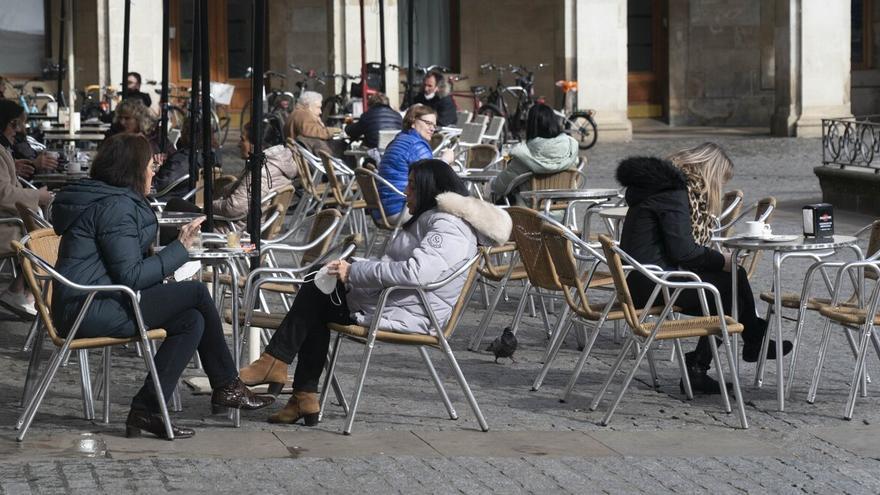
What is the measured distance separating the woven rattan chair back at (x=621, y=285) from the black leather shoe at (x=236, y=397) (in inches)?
61.3

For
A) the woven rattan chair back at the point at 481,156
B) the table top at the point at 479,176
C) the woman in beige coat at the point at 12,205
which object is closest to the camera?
the woman in beige coat at the point at 12,205

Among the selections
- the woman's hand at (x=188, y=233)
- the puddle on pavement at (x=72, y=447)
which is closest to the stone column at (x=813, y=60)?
the woman's hand at (x=188, y=233)

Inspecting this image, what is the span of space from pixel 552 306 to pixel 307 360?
361 centimetres

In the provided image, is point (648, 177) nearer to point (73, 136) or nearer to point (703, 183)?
point (703, 183)

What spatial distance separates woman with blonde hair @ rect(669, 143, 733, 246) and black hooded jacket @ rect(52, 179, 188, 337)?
Answer: 2.54 m

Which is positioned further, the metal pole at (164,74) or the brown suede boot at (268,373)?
the metal pole at (164,74)

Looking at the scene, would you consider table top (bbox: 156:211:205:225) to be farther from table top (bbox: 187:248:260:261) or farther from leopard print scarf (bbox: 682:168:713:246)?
leopard print scarf (bbox: 682:168:713:246)

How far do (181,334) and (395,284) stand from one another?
0.88 meters

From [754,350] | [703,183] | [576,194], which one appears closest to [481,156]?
[576,194]

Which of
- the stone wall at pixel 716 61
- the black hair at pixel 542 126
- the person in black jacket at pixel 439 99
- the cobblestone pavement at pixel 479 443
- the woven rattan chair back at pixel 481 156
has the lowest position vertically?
the cobblestone pavement at pixel 479 443

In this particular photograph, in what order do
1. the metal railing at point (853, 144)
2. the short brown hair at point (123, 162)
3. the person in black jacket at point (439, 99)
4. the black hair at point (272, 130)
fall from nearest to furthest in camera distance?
the short brown hair at point (123, 162) → the metal railing at point (853, 144) → the person in black jacket at point (439, 99) → the black hair at point (272, 130)

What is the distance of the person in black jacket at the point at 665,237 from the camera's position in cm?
780

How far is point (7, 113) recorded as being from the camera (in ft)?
37.2

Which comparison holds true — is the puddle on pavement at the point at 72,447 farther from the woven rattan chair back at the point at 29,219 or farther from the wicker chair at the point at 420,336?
the woven rattan chair back at the point at 29,219
